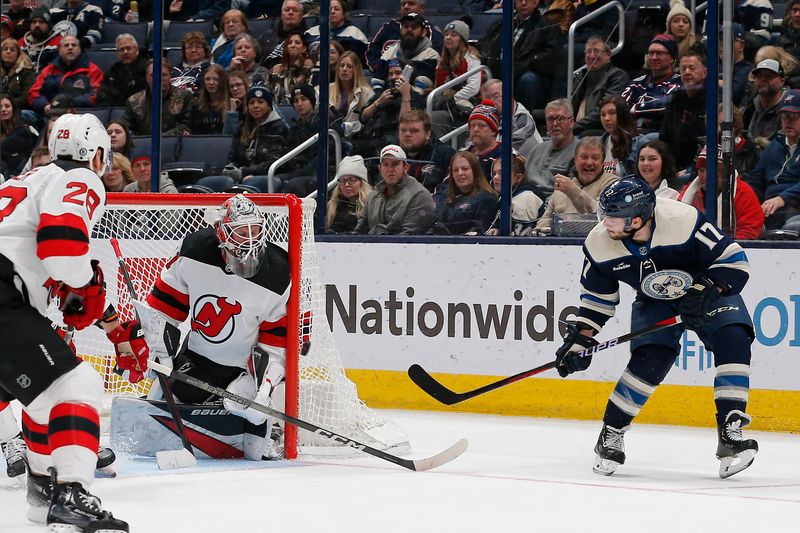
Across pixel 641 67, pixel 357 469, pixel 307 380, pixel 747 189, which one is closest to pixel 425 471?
pixel 357 469

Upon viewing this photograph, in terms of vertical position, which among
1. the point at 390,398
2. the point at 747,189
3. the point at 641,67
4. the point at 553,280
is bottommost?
the point at 390,398

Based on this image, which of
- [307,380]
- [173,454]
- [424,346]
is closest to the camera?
[173,454]

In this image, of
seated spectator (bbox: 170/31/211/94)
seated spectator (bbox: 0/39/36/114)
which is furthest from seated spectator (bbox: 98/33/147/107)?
seated spectator (bbox: 0/39/36/114)

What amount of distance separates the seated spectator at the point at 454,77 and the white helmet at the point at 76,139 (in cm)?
330

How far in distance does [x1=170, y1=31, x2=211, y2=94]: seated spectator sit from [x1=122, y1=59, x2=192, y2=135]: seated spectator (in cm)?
11

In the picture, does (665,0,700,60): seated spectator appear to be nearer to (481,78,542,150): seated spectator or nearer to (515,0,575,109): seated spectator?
(515,0,575,109): seated spectator

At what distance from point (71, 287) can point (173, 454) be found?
3.79 feet

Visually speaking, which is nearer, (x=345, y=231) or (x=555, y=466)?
(x=555, y=466)

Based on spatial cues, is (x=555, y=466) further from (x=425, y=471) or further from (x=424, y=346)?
(x=424, y=346)

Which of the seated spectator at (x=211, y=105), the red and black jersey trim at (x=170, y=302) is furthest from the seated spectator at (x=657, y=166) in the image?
the seated spectator at (x=211, y=105)

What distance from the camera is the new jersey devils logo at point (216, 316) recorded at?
4539 millimetres

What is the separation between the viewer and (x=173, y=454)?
432 cm

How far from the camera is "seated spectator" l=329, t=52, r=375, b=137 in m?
6.72

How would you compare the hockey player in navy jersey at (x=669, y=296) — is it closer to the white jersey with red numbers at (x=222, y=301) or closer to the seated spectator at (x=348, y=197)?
the white jersey with red numbers at (x=222, y=301)
